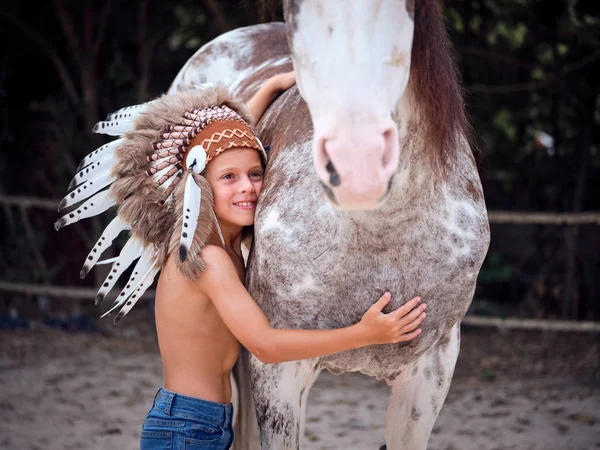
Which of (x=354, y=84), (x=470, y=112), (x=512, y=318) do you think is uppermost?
(x=470, y=112)

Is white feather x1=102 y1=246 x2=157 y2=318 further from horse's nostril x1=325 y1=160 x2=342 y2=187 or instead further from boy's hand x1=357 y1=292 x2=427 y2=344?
horse's nostril x1=325 y1=160 x2=342 y2=187

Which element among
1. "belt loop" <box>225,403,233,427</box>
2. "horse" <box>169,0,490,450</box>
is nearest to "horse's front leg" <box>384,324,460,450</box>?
"horse" <box>169,0,490,450</box>

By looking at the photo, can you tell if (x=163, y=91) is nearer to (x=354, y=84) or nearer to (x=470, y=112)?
(x=470, y=112)

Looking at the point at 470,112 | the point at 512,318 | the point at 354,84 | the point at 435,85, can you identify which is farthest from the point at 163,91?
the point at 354,84

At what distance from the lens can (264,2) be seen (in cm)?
291

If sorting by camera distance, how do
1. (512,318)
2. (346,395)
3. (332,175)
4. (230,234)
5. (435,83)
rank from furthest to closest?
(512,318)
(346,395)
(230,234)
(435,83)
(332,175)

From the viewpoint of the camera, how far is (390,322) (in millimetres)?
1556

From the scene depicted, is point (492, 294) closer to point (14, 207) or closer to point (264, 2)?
point (264, 2)

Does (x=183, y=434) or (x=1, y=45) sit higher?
(x=1, y=45)

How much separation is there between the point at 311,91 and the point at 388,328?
54cm

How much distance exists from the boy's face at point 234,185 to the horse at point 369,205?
6 cm

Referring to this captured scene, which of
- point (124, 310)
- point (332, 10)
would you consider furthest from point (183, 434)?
point (332, 10)

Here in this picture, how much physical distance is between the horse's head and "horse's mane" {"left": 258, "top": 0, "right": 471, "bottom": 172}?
4.4 inches

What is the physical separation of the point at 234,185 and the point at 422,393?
726 millimetres
